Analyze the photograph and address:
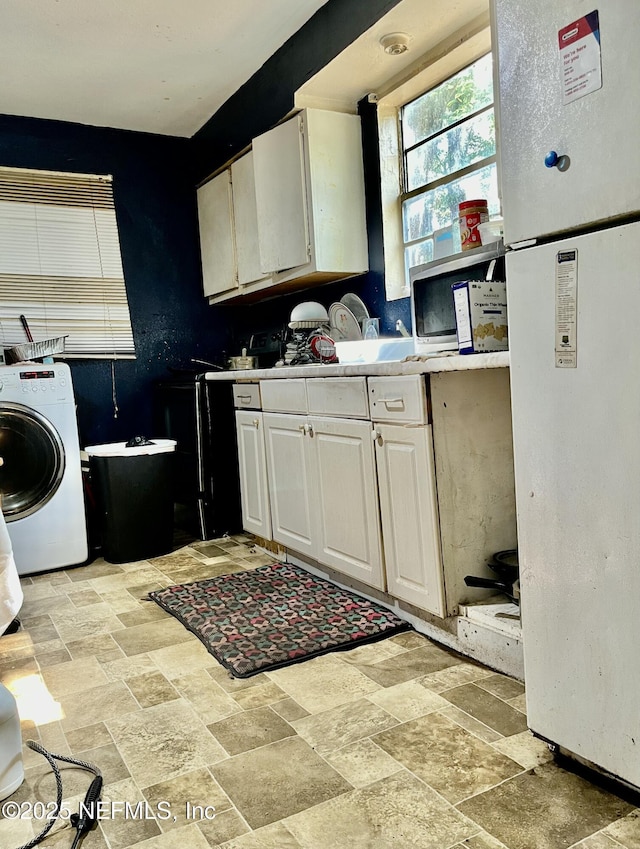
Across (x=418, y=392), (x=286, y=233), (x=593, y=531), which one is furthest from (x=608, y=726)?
(x=286, y=233)

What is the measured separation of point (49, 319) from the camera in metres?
4.20

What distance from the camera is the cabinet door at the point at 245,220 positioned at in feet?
12.8

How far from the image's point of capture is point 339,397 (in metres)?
2.56

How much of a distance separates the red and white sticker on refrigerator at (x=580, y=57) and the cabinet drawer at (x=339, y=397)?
126cm

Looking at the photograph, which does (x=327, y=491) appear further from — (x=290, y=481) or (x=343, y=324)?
(x=343, y=324)

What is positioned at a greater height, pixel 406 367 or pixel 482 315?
pixel 482 315

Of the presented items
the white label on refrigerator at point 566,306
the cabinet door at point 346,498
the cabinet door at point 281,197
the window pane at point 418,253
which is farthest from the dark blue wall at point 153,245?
the white label on refrigerator at point 566,306

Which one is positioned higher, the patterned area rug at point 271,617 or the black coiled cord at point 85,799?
the black coiled cord at point 85,799

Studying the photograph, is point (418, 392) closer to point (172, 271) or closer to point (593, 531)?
point (593, 531)

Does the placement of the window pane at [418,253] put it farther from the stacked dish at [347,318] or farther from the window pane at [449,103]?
the window pane at [449,103]

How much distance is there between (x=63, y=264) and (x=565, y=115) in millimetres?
3644

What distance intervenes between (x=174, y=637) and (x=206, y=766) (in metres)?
0.89

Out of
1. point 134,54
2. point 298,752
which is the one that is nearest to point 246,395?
point 134,54

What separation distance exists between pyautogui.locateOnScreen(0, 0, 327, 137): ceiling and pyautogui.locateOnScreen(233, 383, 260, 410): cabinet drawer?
173 centimetres
